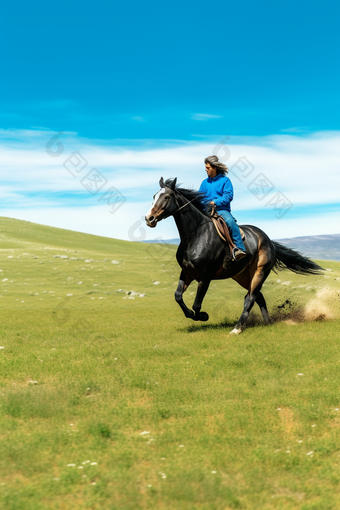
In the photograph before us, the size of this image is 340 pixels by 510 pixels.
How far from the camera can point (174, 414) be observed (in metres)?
7.77

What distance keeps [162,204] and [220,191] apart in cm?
213

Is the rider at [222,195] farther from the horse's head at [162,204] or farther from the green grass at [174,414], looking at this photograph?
the green grass at [174,414]

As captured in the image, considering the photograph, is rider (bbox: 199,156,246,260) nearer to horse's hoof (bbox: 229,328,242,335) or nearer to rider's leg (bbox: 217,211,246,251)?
rider's leg (bbox: 217,211,246,251)

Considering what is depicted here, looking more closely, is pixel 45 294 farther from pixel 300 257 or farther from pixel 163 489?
pixel 163 489

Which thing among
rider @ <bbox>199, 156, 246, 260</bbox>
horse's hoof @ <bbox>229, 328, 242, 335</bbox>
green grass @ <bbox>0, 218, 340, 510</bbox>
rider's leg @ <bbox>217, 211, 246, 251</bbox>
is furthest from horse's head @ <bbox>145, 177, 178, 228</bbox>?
horse's hoof @ <bbox>229, 328, 242, 335</bbox>

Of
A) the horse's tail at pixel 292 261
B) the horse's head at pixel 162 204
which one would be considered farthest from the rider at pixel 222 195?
the horse's tail at pixel 292 261

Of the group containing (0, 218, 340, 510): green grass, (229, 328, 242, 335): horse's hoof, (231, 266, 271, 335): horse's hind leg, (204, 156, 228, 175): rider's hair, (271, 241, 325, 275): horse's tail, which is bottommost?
(0, 218, 340, 510): green grass

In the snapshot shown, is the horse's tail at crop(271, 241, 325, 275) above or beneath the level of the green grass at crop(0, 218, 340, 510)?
above

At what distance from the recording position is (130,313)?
22.0 m

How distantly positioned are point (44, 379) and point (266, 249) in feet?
26.7

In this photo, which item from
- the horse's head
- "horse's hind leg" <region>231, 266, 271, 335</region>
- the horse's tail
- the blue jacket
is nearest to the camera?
the horse's head

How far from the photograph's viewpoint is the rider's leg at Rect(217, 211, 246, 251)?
44.8ft

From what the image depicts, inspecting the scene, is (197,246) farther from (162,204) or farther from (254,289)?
(254,289)

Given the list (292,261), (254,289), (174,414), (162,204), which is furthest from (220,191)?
(174,414)
